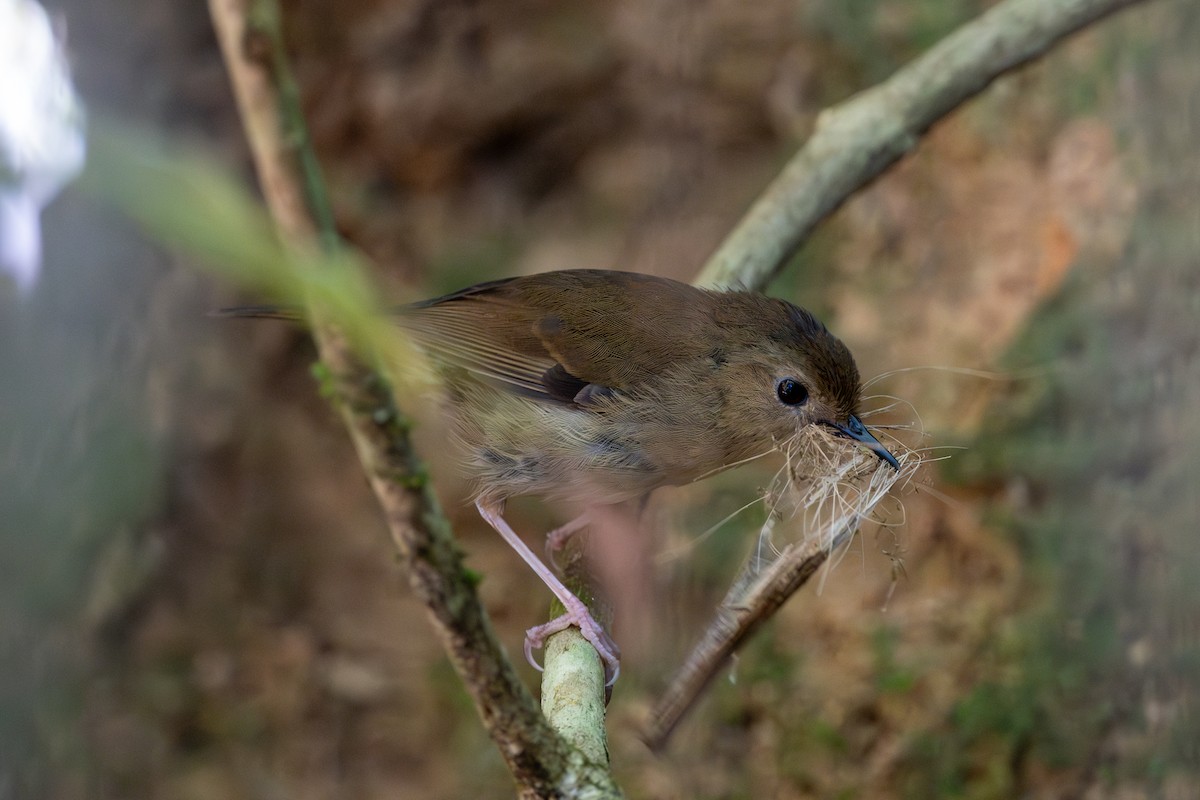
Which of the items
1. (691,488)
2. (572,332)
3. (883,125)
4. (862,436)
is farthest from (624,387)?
(691,488)

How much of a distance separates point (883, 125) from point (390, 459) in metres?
2.58

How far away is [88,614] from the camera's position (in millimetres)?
4652

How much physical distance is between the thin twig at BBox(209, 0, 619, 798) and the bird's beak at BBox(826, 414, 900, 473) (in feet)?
3.79

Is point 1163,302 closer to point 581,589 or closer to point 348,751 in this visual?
point 581,589

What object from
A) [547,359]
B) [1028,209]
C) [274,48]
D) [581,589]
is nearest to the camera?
[274,48]

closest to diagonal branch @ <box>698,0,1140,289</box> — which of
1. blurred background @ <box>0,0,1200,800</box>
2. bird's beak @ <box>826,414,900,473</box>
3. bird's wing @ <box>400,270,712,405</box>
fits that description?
bird's wing @ <box>400,270,712,405</box>

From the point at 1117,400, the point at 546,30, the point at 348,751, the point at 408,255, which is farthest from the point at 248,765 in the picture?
the point at 1117,400

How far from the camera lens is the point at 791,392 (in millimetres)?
2660

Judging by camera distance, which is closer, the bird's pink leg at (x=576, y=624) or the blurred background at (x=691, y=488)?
the bird's pink leg at (x=576, y=624)

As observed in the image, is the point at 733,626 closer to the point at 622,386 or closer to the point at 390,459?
the point at 622,386

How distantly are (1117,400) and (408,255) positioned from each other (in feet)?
10.8

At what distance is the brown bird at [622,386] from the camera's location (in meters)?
2.65

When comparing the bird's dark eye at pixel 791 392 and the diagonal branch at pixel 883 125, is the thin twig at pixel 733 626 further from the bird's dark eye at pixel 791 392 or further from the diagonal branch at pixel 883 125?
the diagonal branch at pixel 883 125

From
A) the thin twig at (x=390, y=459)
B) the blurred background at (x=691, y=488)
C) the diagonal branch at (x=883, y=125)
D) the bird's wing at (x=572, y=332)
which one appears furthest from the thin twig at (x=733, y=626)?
the diagonal branch at (x=883, y=125)
